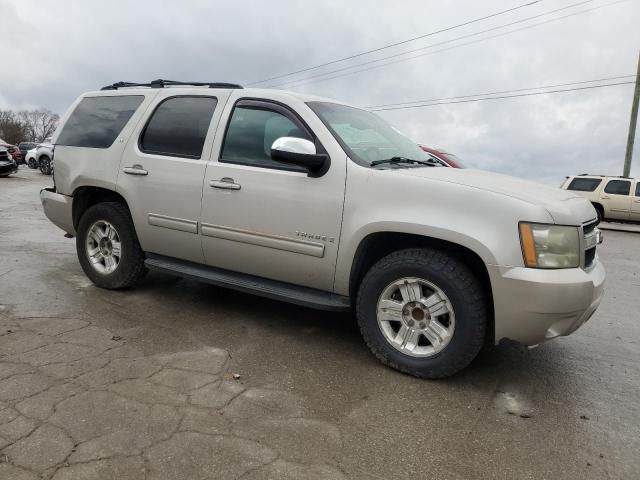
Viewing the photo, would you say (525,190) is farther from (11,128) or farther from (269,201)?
(11,128)

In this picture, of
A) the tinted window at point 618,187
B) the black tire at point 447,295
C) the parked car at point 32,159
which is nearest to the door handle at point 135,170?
the black tire at point 447,295

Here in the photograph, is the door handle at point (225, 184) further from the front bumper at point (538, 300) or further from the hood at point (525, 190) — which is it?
the front bumper at point (538, 300)

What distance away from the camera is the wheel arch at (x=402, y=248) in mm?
3319

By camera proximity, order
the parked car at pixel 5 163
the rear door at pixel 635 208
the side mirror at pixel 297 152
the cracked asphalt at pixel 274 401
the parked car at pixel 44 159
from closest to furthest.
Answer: the cracked asphalt at pixel 274 401 < the side mirror at pixel 297 152 < the rear door at pixel 635 208 < the parked car at pixel 5 163 < the parked car at pixel 44 159

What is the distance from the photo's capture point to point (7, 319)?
13.5 ft

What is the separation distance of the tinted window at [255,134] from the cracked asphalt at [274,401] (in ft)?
4.43

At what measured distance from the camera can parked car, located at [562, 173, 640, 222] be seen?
1806cm

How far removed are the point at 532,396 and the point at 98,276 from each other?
12.8ft

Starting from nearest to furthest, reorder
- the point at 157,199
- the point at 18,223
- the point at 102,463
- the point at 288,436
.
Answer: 1. the point at 102,463
2. the point at 288,436
3. the point at 157,199
4. the point at 18,223

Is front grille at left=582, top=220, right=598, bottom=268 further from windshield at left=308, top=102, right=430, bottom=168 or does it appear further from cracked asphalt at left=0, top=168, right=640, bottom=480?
windshield at left=308, top=102, right=430, bottom=168

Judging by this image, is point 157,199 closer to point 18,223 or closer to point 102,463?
point 102,463

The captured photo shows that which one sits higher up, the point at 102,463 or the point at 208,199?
the point at 208,199

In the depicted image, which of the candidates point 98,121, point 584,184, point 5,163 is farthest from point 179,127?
point 584,184

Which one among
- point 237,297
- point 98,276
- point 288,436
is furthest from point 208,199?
point 288,436
